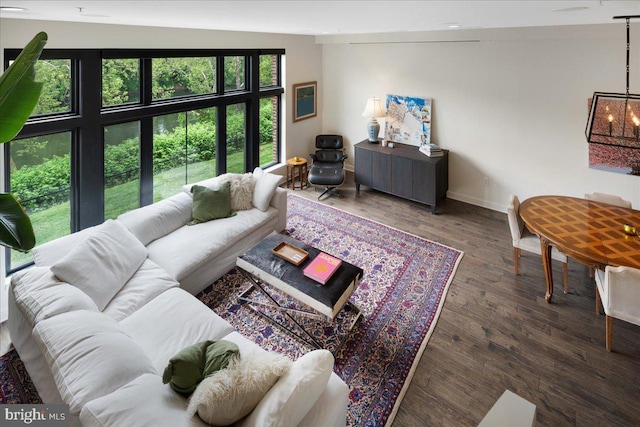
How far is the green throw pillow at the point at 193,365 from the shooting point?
1850 mm

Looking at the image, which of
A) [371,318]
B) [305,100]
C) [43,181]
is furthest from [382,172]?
[43,181]

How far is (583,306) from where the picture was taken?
348 centimetres

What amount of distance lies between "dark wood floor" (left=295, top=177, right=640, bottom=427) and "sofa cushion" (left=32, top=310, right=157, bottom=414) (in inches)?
67.0

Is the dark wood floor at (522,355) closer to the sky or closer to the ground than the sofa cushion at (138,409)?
closer to the ground

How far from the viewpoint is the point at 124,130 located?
4.05m

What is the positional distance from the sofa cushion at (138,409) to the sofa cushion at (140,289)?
101 cm

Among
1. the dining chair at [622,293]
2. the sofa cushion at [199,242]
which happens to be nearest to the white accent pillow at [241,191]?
the sofa cushion at [199,242]

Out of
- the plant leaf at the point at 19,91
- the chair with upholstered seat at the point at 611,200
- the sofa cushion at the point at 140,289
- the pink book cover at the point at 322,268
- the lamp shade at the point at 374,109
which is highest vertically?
the lamp shade at the point at 374,109

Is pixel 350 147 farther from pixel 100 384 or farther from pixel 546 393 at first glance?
pixel 100 384

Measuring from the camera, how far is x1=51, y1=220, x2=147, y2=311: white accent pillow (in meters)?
2.65

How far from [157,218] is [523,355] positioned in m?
3.57

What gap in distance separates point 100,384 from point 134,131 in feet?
10.2

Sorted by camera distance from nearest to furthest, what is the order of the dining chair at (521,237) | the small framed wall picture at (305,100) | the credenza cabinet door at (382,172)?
the dining chair at (521,237) → the credenza cabinet door at (382,172) → the small framed wall picture at (305,100)

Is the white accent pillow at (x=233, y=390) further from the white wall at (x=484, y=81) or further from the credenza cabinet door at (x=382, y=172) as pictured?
the credenza cabinet door at (x=382, y=172)
